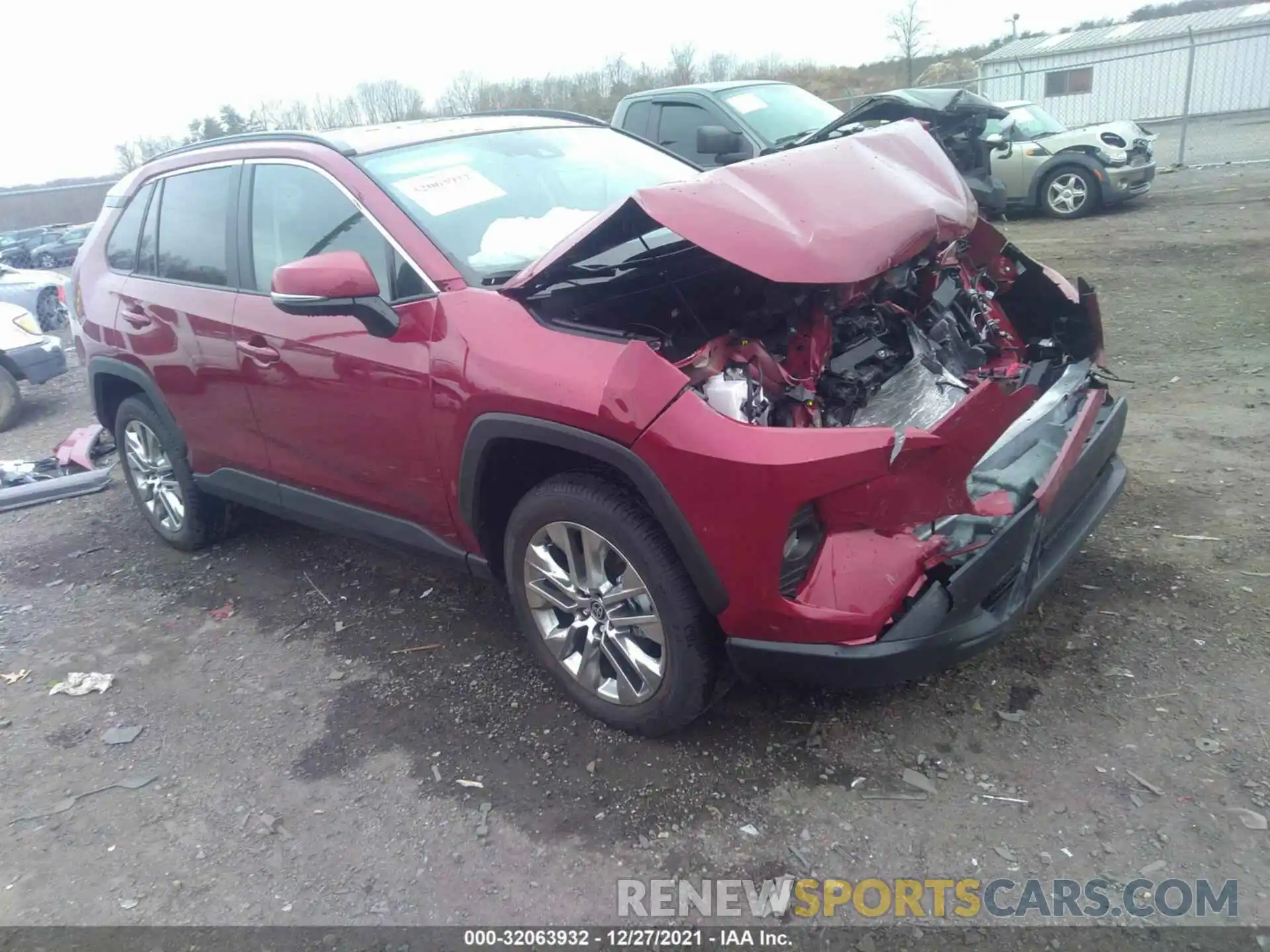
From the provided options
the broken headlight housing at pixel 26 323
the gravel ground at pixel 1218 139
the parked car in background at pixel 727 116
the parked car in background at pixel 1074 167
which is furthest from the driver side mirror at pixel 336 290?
the gravel ground at pixel 1218 139

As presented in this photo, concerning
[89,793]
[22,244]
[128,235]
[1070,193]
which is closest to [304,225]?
[128,235]

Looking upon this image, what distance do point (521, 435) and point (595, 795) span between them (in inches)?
43.8

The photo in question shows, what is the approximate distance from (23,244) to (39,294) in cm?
959

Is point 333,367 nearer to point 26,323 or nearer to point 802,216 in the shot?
point 802,216

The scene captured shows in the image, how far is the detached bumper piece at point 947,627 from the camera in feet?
8.25

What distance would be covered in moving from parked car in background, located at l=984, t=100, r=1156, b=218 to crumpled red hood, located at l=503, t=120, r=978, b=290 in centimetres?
1004

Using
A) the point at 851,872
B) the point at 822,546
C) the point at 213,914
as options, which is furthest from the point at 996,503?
the point at 213,914

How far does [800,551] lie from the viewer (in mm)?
2576

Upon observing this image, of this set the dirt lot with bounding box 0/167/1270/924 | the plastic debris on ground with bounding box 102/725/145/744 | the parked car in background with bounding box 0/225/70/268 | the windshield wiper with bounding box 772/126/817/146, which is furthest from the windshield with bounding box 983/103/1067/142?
the parked car in background with bounding box 0/225/70/268

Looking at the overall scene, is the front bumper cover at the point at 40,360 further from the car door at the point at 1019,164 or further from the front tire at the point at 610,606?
the car door at the point at 1019,164

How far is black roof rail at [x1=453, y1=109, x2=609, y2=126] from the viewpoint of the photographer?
425 centimetres

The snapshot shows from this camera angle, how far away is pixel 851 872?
2471 mm

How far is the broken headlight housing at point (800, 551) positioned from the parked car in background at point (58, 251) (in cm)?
1948

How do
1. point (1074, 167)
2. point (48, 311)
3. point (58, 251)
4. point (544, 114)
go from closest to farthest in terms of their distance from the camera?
point (544, 114), point (48, 311), point (1074, 167), point (58, 251)
